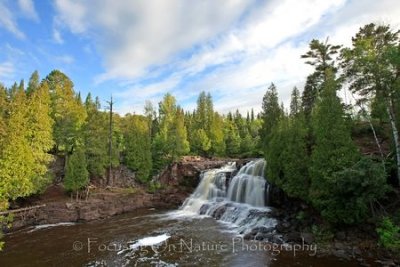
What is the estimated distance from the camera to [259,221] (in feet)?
79.8

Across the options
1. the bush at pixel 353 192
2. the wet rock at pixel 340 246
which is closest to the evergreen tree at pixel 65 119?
the bush at pixel 353 192

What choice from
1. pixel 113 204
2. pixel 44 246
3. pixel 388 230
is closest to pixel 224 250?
pixel 388 230

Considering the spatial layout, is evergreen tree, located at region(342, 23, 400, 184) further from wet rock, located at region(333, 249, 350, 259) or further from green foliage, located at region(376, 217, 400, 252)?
wet rock, located at region(333, 249, 350, 259)

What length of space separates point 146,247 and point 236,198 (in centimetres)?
1409

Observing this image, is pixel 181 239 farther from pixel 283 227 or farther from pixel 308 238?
pixel 308 238

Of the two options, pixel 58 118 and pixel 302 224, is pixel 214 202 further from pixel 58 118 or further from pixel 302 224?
pixel 58 118

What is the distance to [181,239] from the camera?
21.8 metres

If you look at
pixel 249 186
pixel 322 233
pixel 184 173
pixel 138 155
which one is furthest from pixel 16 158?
pixel 322 233

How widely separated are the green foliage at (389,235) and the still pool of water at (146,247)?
82.7 inches

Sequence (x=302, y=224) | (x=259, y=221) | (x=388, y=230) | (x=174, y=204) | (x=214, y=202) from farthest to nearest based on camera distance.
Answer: (x=174, y=204) < (x=214, y=202) < (x=259, y=221) < (x=302, y=224) < (x=388, y=230)

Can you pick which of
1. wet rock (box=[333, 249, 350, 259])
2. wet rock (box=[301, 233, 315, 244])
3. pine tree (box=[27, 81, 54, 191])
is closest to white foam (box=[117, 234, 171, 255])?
wet rock (box=[301, 233, 315, 244])

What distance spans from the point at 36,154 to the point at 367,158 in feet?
99.9

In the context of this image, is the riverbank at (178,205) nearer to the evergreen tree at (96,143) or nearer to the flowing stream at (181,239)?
the flowing stream at (181,239)

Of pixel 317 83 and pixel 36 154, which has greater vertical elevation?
pixel 317 83
